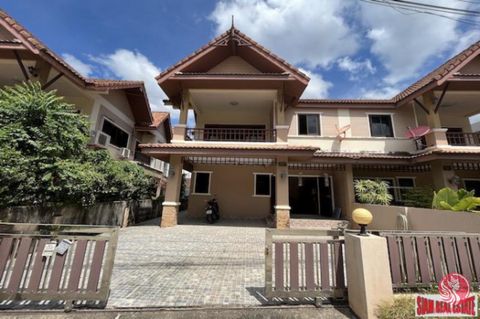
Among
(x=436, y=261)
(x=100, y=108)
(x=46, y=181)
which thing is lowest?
(x=436, y=261)

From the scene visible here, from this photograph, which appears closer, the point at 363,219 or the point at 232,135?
the point at 363,219

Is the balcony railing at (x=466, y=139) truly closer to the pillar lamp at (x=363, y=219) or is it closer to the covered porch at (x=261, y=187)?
the covered porch at (x=261, y=187)

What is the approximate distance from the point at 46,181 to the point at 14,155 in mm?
901

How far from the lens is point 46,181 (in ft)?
18.3

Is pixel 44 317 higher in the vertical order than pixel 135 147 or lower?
lower

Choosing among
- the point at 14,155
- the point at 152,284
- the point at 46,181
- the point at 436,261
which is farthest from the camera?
the point at 46,181

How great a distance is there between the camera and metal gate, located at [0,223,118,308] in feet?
9.20

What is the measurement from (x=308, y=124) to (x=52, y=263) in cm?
1155

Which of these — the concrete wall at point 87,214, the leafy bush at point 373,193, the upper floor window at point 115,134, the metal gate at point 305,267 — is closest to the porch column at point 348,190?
the leafy bush at point 373,193

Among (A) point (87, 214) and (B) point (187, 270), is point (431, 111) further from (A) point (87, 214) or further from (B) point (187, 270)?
(A) point (87, 214)

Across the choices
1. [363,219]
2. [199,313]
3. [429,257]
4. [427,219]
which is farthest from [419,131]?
[199,313]

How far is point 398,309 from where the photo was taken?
257cm

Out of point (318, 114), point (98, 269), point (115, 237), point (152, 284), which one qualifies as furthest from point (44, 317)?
→ point (318, 114)

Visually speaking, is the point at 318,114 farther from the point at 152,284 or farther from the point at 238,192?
the point at 152,284
